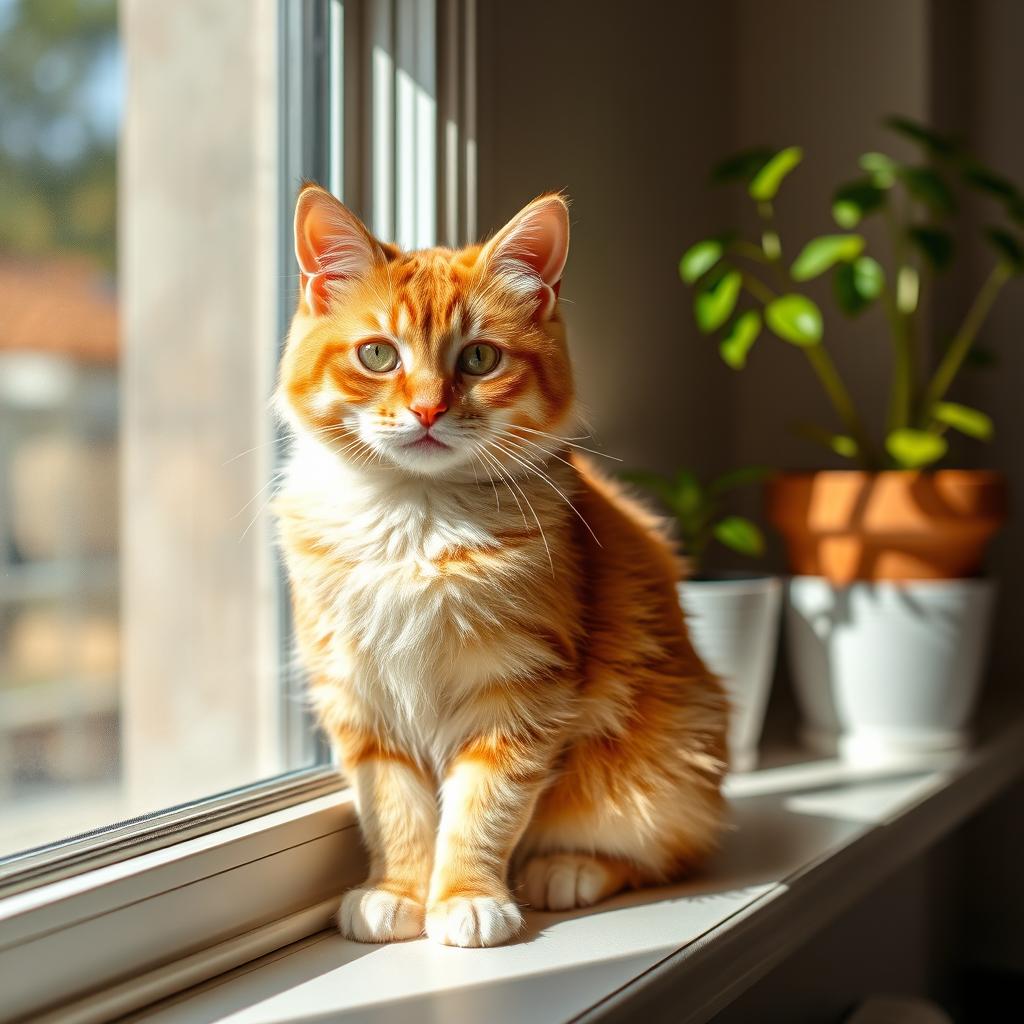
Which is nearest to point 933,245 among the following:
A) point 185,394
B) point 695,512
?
point 695,512

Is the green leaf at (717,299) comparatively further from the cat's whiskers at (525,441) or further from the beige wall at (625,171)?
the cat's whiskers at (525,441)

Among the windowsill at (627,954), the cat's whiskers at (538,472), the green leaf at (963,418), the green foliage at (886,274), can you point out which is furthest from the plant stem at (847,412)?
the cat's whiskers at (538,472)

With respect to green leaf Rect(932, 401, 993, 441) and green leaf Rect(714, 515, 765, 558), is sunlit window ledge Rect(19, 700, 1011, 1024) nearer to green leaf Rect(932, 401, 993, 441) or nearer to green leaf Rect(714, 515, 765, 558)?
green leaf Rect(714, 515, 765, 558)

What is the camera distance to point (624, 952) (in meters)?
0.82

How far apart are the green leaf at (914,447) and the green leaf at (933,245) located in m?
0.22

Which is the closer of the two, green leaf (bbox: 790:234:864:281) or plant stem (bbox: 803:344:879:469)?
green leaf (bbox: 790:234:864:281)

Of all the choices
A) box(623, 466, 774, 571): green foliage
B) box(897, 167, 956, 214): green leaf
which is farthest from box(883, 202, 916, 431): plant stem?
box(623, 466, 774, 571): green foliage

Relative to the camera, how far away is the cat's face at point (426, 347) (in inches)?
31.6

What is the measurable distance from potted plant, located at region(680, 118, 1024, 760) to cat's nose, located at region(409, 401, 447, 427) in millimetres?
644

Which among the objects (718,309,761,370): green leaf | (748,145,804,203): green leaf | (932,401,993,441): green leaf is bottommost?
(932,401,993,441): green leaf

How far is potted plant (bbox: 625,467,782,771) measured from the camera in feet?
4.31

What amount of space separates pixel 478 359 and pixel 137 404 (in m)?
1.54

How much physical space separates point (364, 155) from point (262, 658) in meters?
0.65

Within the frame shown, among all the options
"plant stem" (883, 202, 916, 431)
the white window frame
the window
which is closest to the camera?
the white window frame
